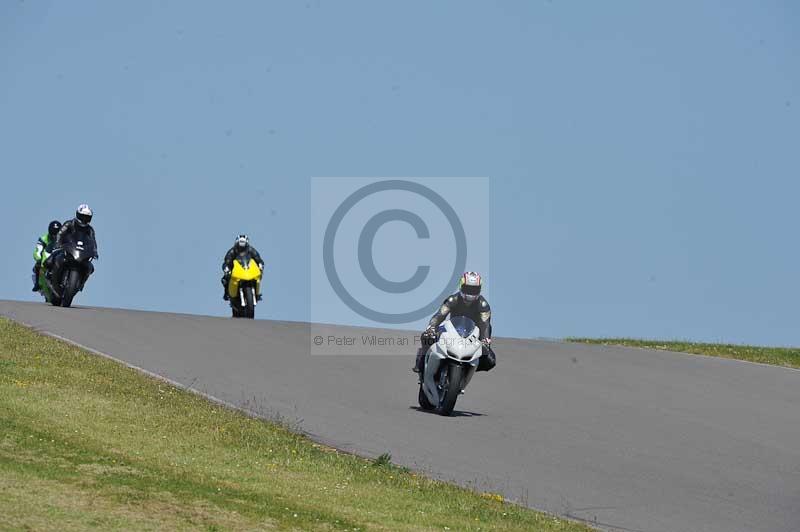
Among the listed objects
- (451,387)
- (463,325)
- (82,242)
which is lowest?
(451,387)

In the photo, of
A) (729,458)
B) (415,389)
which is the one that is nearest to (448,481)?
(729,458)

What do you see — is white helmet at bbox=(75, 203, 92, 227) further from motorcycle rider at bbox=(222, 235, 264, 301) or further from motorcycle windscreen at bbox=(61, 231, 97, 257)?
motorcycle rider at bbox=(222, 235, 264, 301)

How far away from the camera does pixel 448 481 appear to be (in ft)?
42.5

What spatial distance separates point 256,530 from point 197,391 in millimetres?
8274

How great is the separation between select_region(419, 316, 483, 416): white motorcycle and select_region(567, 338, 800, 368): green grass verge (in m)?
11.9

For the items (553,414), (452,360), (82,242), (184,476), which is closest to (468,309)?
(452,360)

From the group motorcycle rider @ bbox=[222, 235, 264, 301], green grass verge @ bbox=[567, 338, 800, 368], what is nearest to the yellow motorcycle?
motorcycle rider @ bbox=[222, 235, 264, 301]

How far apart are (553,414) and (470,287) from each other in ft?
6.68

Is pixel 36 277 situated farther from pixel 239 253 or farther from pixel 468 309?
pixel 468 309

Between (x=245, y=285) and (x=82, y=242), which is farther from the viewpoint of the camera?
(x=245, y=285)

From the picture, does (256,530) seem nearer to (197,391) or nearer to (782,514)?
(782,514)

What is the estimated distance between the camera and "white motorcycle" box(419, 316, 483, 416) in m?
17.4

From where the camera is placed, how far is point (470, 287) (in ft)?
59.4

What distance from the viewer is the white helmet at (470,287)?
59.4ft
